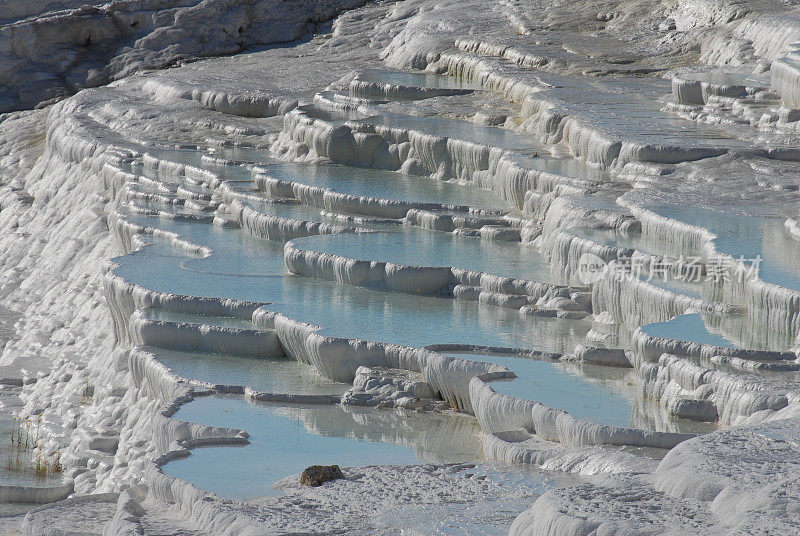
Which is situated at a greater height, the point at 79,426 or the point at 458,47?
the point at 458,47

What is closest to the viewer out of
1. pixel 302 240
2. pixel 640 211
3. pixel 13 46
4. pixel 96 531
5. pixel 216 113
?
pixel 96 531

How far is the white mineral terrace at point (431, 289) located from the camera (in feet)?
16.9

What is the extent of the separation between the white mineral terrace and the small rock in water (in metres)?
0.08

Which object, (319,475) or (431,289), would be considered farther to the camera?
(431,289)

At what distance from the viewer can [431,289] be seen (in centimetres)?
859

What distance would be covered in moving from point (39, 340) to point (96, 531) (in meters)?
6.01

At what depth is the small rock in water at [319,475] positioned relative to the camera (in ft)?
17.0

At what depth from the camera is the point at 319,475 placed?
520cm

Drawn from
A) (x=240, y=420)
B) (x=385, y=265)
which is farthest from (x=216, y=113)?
(x=240, y=420)

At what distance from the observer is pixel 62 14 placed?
19.8 metres

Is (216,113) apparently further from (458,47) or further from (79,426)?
(79,426)

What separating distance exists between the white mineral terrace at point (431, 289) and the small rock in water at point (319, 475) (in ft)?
0.26

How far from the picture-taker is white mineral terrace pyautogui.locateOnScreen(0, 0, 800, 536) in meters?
5.15

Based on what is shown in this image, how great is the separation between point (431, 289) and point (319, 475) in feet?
11.6
